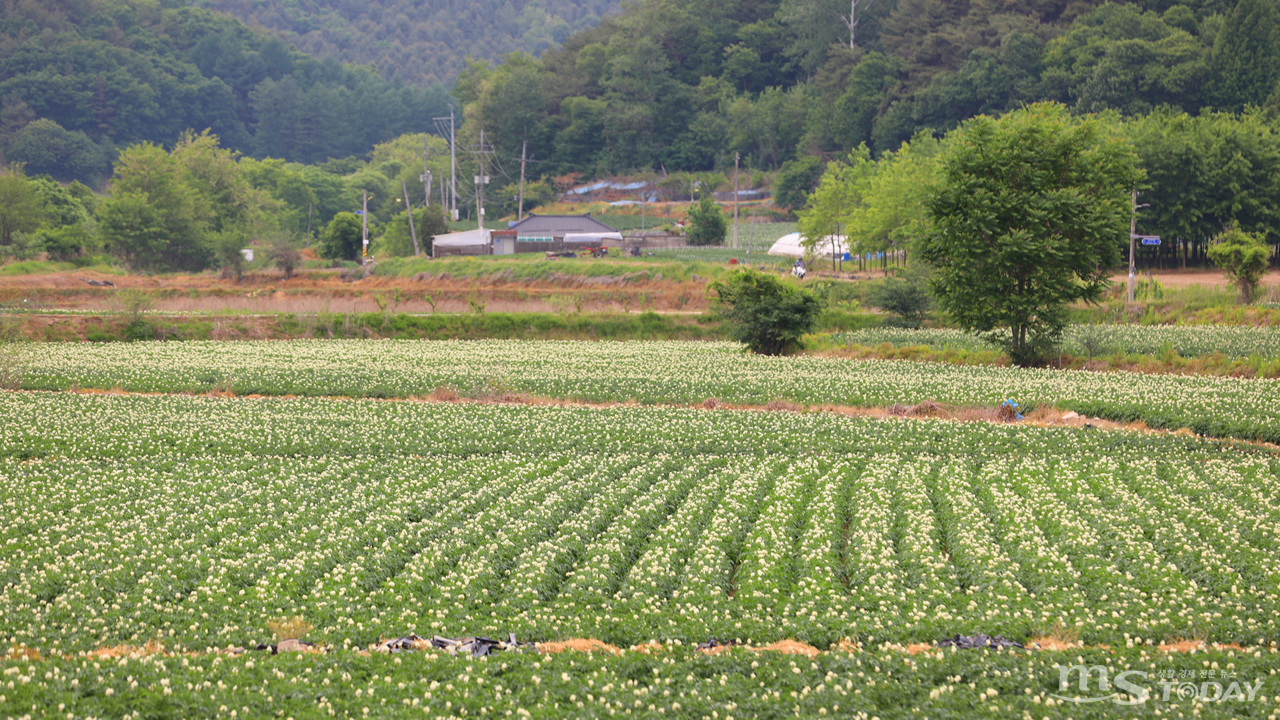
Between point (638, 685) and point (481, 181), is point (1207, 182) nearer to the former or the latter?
point (638, 685)

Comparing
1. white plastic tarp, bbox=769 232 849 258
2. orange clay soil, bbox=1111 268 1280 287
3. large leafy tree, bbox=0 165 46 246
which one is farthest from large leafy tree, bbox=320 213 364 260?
orange clay soil, bbox=1111 268 1280 287

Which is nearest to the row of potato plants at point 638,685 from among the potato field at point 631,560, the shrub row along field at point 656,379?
the potato field at point 631,560

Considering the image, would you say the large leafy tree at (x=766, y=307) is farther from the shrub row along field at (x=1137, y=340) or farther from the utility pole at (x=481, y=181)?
the utility pole at (x=481, y=181)

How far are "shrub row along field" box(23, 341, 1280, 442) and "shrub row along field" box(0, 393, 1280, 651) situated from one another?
3867 millimetres

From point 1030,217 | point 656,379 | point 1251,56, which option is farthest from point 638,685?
point 1251,56

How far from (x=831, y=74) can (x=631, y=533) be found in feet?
472

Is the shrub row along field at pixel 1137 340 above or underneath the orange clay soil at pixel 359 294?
underneath

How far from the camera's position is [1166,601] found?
12055 mm

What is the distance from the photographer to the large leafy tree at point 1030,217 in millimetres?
35188

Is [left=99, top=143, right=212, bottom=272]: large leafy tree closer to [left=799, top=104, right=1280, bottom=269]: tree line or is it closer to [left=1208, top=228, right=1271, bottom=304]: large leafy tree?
[left=799, top=104, right=1280, bottom=269]: tree line

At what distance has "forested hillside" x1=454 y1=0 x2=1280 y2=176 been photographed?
350 ft

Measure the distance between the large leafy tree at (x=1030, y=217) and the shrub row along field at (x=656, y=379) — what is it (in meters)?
3.36

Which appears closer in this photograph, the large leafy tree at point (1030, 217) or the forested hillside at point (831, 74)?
the large leafy tree at point (1030, 217)

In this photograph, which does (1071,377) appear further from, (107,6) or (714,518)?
(107,6)
